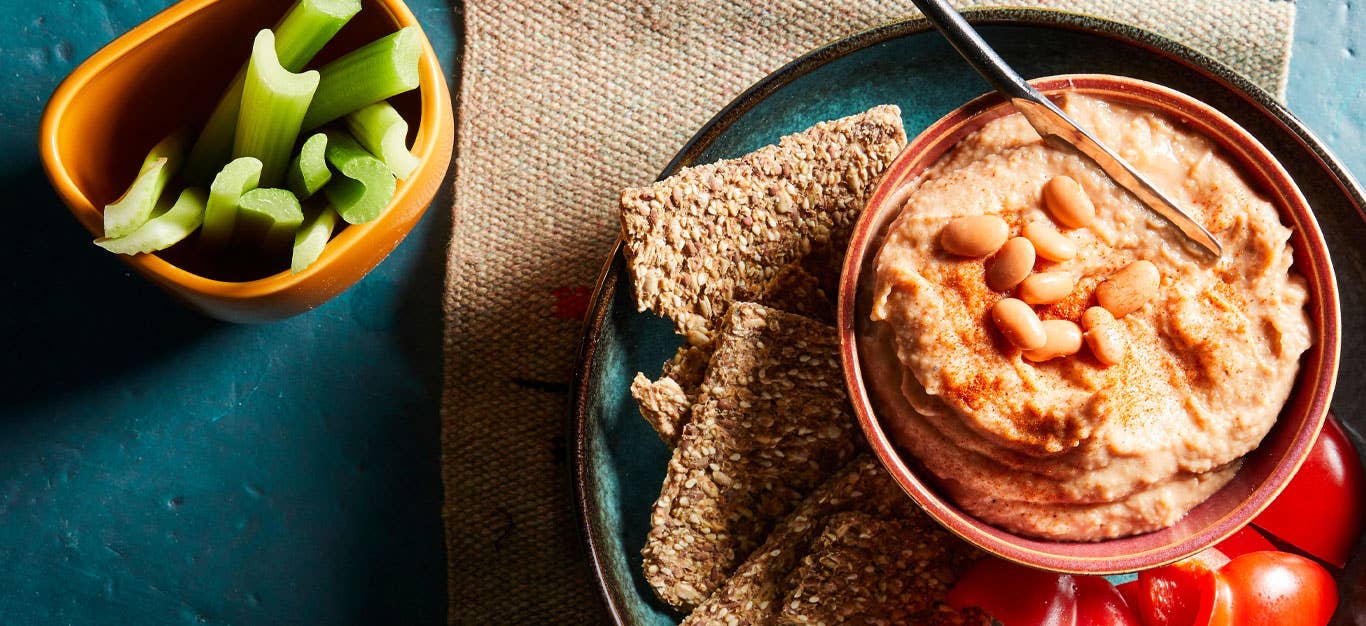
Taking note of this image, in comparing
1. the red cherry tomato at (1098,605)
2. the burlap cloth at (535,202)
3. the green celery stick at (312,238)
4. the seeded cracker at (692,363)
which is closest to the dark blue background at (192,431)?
the burlap cloth at (535,202)

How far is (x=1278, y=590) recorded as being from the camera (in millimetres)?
1949

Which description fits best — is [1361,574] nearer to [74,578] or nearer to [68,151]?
[68,151]

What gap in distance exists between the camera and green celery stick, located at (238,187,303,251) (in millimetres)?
1849

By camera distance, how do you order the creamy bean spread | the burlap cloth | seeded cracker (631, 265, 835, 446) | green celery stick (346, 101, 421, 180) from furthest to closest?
the burlap cloth
seeded cracker (631, 265, 835, 446)
green celery stick (346, 101, 421, 180)
the creamy bean spread

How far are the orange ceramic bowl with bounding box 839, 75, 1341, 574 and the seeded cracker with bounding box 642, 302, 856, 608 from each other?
0.23 meters

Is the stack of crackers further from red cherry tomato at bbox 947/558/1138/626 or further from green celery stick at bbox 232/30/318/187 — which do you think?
green celery stick at bbox 232/30/318/187

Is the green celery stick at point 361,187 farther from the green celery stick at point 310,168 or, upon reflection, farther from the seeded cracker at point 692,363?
the seeded cracker at point 692,363

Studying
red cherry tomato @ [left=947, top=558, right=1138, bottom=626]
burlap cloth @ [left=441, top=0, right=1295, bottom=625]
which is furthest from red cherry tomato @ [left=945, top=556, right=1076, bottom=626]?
burlap cloth @ [left=441, top=0, right=1295, bottom=625]

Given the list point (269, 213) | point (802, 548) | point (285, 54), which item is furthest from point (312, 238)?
point (802, 548)

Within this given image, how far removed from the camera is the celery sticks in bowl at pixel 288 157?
1817mm

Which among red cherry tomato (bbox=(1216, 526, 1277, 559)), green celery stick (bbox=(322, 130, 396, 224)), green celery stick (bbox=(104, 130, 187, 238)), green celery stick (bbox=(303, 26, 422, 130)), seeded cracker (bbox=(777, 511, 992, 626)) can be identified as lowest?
seeded cracker (bbox=(777, 511, 992, 626))

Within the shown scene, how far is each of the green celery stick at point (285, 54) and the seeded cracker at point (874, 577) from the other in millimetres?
1316

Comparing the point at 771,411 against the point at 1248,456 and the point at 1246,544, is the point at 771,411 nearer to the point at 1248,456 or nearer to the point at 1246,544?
the point at 1248,456

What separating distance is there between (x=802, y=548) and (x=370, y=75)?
121cm
